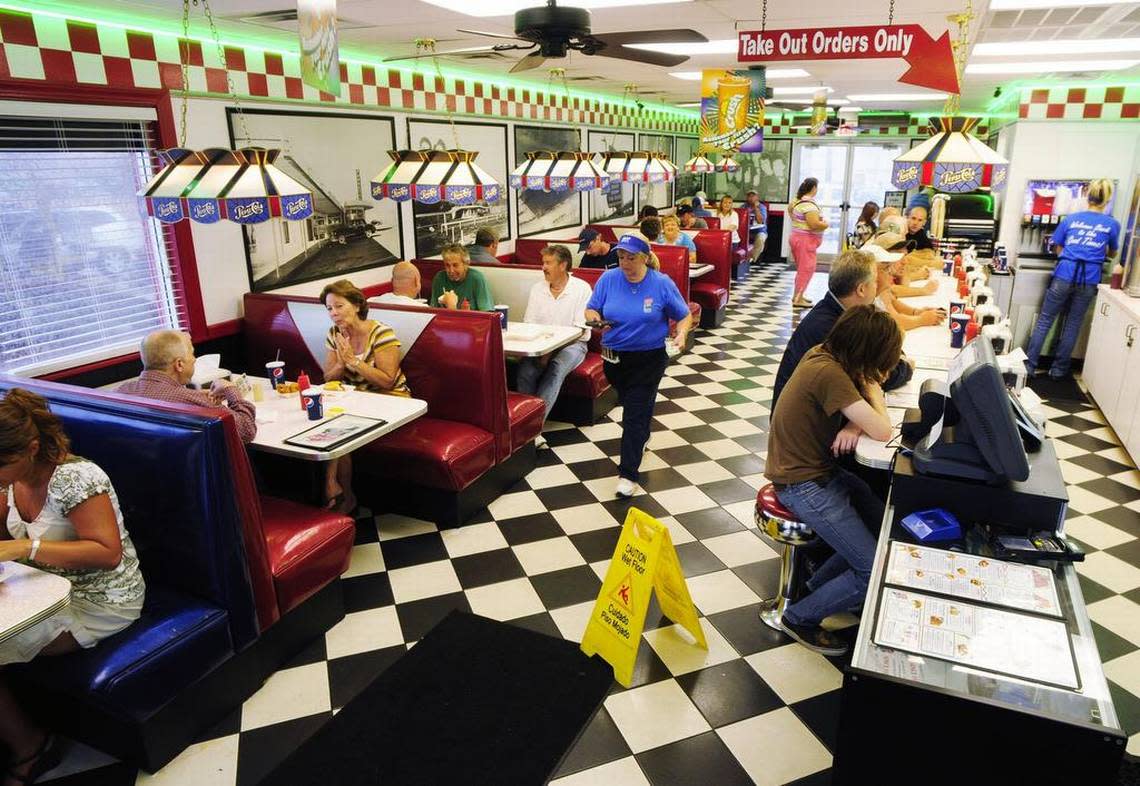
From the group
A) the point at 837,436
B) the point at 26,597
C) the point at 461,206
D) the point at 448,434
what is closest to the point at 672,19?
the point at 448,434

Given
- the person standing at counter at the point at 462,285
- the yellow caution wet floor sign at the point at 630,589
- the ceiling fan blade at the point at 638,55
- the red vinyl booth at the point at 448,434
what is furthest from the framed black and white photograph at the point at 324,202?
the yellow caution wet floor sign at the point at 630,589

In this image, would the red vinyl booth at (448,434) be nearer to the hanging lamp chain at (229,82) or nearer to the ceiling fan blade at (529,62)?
the ceiling fan blade at (529,62)

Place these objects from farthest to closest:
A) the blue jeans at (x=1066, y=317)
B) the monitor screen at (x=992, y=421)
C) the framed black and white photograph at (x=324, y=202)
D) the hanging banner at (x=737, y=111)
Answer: the blue jeans at (x=1066, y=317) → the hanging banner at (x=737, y=111) → the framed black and white photograph at (x=324, y=202) → the monitor screen at (x=992, y=421)

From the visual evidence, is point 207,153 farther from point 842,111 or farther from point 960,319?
point 842,111

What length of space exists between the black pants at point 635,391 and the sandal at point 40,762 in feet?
10.8

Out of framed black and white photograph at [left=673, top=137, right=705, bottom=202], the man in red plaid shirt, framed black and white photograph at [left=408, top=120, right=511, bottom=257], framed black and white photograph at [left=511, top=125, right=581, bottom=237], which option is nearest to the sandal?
the man in red plaid shirt

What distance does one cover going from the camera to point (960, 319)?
4.39 metres

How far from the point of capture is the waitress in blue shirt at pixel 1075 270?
21.8 ft

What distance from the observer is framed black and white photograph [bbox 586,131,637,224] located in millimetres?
11203

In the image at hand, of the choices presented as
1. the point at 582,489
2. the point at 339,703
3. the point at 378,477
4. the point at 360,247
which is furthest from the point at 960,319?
the point at 360,247

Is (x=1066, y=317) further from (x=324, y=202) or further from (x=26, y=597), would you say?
(x=26, y=597)

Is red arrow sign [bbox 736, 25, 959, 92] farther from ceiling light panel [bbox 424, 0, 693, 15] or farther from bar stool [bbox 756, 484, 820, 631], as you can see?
bar stool [bbox 756, 484, 820, 631]

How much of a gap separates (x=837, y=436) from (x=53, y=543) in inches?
116

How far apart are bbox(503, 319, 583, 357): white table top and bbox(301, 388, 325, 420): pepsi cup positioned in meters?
1.52
